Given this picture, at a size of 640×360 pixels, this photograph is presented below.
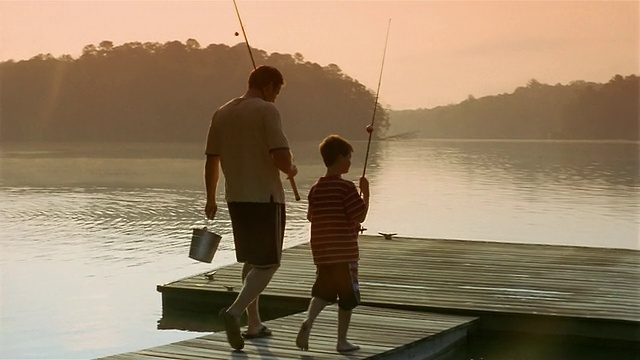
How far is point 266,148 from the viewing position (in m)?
6.77

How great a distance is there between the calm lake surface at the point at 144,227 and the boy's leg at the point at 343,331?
270 cm

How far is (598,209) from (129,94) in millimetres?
118179

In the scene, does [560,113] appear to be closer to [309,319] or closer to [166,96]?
[166,96]

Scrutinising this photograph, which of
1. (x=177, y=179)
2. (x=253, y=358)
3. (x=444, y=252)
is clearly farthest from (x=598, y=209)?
(x=253, y=358)

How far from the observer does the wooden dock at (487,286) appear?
28.4ft

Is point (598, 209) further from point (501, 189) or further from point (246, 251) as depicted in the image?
point (246, 251)

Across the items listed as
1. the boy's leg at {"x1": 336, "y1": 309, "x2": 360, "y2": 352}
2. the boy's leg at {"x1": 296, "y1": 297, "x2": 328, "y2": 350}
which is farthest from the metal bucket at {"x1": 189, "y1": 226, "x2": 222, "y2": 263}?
the boy's leg at {"x1": 336, "y1": 309, "x2": 360, "y2": 352}

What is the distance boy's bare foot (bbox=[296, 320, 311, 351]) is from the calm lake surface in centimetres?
257

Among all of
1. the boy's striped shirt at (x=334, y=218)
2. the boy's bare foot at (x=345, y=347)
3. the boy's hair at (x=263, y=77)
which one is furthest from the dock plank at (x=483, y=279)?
the boy's hair at (x=263, y=77)

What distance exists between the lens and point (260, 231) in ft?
22.3

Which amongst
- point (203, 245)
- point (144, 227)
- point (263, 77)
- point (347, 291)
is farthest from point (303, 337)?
point (144, 227)

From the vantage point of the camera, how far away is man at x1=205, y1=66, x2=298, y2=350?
6762 millimetres

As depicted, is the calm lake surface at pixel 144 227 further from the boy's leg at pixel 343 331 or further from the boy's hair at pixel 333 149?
the boy's hair at pixel 333 149

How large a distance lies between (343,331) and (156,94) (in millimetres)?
134205
